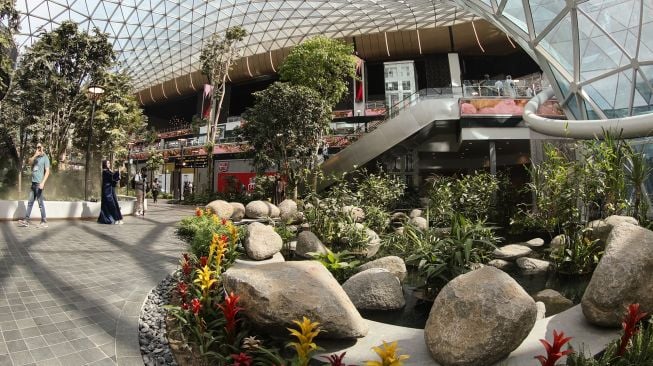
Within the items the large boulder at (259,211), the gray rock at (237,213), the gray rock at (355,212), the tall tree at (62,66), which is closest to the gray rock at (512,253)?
the gray rock at (355,212)

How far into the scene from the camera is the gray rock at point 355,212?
382 inches

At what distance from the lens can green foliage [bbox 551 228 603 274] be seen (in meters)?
6.55

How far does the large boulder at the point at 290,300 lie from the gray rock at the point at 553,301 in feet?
10.3

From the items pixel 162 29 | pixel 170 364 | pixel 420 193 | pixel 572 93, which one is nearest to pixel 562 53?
pixel 572 93

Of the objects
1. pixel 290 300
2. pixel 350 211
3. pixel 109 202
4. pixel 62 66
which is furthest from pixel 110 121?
pixel 290 300

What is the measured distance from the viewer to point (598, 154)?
7.02 meters

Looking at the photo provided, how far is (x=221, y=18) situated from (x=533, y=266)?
36.5 meters

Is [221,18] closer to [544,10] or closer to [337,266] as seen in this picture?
[544,10]

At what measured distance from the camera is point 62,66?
1427cm

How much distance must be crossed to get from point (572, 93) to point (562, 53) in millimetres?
1752

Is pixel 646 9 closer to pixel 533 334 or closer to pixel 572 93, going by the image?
pixel 572 93

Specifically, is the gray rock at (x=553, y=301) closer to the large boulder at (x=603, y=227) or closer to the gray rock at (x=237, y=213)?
the large boulder at (x=603, y=227)

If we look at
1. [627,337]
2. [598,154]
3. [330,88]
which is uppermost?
[330,88]

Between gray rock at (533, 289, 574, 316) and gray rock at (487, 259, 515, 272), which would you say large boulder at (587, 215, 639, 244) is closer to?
gray rock at (487, 259, 515, 272)
